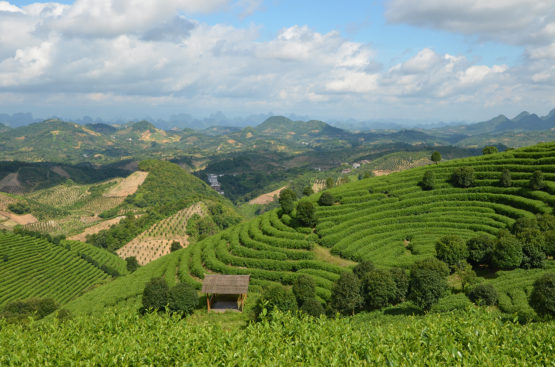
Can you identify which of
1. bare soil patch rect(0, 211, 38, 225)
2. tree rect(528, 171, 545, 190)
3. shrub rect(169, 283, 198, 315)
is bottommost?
bare soil patch rect(0, 211, 38, 225)

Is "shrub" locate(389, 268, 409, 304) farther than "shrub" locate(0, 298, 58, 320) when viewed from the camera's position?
No

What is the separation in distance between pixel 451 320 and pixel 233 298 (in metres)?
28.8

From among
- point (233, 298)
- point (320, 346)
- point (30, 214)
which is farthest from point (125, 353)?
point (30, 214)

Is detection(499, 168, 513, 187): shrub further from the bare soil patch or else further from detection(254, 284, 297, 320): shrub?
the bare soil patch

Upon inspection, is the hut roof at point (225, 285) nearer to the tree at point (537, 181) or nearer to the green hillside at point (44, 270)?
the tree at point (537, 181)

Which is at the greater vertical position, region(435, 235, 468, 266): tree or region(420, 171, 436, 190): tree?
region(420, 171, 436, 190): tree

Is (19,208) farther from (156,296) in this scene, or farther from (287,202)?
(156,296)

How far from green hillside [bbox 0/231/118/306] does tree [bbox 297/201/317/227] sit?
60168 millimetres

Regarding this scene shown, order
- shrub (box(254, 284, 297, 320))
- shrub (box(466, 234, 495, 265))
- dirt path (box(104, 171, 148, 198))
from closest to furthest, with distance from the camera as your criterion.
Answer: shrub (box(254, 284, 297, 320)) < shrub (box(466, 234, 495, 265)) < dirt path (box(104, 171, 148, 198))

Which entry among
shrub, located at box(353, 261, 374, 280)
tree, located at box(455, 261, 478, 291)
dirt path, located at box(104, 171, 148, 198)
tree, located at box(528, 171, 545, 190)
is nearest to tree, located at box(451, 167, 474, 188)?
tree, located at box(528, 171, 545, 190)

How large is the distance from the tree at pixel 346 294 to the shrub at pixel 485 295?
1094 centimetres

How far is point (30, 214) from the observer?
15450 centimetres

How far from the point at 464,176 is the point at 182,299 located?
54849mm

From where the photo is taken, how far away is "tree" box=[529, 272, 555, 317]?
75.9 feet
